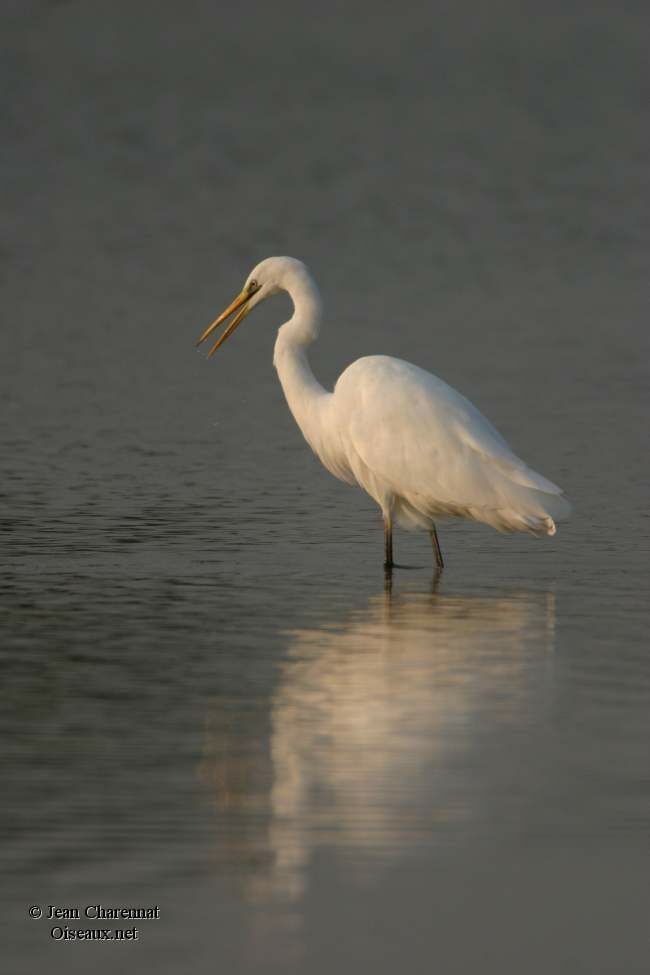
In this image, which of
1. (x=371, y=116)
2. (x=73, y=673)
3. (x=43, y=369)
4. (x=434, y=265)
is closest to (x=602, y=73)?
(x=371, y=116)

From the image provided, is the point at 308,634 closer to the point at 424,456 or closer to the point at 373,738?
the point at 373,738

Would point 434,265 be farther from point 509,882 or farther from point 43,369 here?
point 509,882

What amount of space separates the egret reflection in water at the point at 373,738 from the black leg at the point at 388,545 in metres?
1.18

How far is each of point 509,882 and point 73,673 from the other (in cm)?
259

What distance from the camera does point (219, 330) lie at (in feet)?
70.6

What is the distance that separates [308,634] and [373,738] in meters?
1.76

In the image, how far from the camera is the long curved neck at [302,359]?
1129 cm

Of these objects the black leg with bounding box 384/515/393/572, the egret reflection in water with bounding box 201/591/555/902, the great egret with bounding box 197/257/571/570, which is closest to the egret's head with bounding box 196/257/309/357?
the great egret with bounding box 197/257/571/570

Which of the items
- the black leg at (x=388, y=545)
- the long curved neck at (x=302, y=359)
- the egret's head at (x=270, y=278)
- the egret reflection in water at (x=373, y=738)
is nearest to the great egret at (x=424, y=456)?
the black leg at (x=388, y=545)

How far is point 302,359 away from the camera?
452 inches

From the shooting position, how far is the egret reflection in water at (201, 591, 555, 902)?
18.5ft

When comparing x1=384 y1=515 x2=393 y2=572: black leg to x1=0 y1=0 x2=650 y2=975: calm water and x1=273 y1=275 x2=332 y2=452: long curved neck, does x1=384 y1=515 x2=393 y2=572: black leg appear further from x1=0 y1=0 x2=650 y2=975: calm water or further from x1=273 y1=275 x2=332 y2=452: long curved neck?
x1=273 y1=275 x2=332 y2=452: long curved neck

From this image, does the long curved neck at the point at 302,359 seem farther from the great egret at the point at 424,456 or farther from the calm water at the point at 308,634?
the calm water at the point at 308,634

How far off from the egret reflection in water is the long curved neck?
2.51 meters
